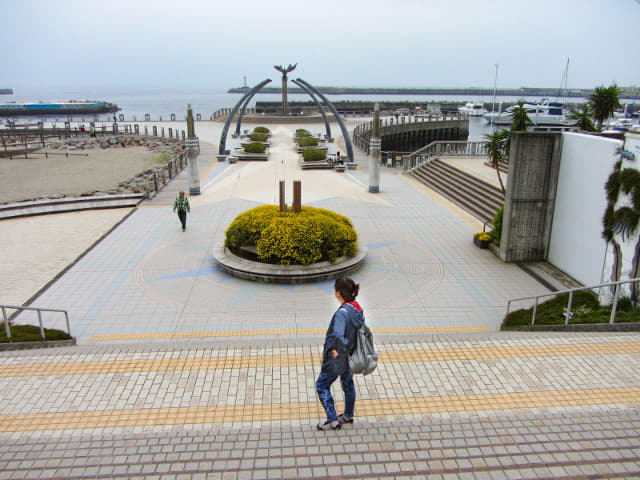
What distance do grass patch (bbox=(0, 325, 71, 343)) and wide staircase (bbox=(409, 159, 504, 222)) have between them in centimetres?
1334

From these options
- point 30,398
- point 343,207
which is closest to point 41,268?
point 30,398

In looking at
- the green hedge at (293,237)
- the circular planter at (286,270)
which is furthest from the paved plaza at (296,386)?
the green hedge at (293,237)

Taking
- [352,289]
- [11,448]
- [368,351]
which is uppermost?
[352,289]

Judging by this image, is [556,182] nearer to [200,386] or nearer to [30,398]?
[200,386]

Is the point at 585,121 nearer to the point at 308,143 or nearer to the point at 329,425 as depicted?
the point at 329,425

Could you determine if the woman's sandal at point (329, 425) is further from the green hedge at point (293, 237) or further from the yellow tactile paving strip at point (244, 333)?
the green hedge at point (293, 237)

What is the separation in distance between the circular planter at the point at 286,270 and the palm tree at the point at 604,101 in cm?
821

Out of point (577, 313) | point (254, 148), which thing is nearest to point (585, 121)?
point (577, 313)

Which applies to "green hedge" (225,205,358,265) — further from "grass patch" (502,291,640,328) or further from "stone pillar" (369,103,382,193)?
"stone pillar" (369,103,382,193)

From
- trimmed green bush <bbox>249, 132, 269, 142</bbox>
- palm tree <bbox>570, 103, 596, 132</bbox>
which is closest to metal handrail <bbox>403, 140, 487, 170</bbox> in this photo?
palm tree <bbox>570, 103, 596, 132</bbox>

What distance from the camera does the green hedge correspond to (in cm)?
1159

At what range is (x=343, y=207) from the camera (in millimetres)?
18297

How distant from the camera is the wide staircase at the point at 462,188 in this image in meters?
17.2

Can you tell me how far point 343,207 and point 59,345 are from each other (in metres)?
11.8
